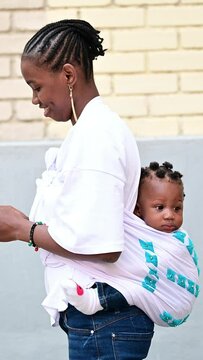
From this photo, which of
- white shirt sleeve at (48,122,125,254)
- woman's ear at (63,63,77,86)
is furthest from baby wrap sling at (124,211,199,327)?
woman's ear at (63,63,77,86)

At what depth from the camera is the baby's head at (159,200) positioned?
296 cm

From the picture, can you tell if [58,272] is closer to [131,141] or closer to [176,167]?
[131,141]

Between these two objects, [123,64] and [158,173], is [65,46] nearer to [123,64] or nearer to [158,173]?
[158,173]

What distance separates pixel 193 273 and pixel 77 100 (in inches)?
26.1

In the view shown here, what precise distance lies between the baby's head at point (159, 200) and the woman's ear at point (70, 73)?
369 millimetres

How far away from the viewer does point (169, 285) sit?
2.94 m

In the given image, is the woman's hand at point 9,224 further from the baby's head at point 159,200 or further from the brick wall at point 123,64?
the brick wall at point 123,64

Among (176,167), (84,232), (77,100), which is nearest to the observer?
(84,232)

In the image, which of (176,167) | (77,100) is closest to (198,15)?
(176,167)

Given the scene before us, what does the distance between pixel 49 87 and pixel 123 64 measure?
Result: 2472 millimetres

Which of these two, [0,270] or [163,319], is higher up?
[163,319]

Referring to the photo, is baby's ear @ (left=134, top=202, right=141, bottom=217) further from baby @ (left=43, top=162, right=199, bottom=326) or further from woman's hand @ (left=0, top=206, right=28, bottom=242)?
woman's hand @ (left=0, top=206, right=28, bottom=242)

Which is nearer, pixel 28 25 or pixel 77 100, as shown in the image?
pixel 77 100

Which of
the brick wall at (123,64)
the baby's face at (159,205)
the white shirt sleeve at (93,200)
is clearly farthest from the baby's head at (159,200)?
the brick wall at (123,64)
